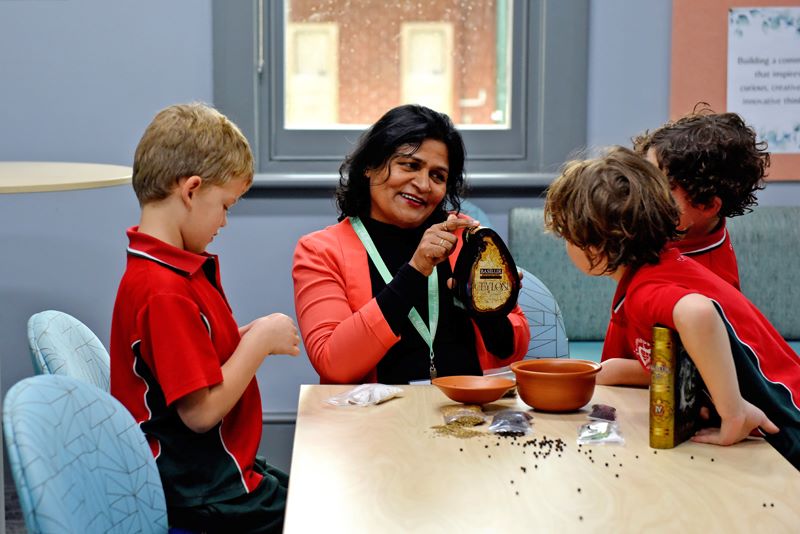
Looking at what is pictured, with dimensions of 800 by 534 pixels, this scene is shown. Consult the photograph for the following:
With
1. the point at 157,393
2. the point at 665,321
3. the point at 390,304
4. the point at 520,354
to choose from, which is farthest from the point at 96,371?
the point at 665,321

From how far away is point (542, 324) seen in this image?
2.37 m

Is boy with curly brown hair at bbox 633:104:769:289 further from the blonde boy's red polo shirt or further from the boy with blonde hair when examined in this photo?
the blonde boy's red polo shirt

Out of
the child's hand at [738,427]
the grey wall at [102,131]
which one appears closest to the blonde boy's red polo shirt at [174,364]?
the child's hand at [738,427]

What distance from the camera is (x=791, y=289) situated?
3.38 metres

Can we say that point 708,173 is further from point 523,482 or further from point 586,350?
point 586,350

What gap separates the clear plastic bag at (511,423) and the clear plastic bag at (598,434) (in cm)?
9

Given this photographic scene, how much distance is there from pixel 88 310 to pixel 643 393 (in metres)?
2.15

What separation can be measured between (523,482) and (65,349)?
2.95 feet

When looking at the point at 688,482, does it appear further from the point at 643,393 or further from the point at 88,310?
the point at 88,310

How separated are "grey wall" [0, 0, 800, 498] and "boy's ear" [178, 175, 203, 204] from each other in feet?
5.90

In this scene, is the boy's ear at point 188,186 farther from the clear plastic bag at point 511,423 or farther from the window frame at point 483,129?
the window frame at point 483,129

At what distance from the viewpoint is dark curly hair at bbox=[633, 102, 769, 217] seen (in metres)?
2.13

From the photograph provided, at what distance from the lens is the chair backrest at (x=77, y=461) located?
114cm

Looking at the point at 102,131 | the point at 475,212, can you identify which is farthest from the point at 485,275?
the point at 102,131
